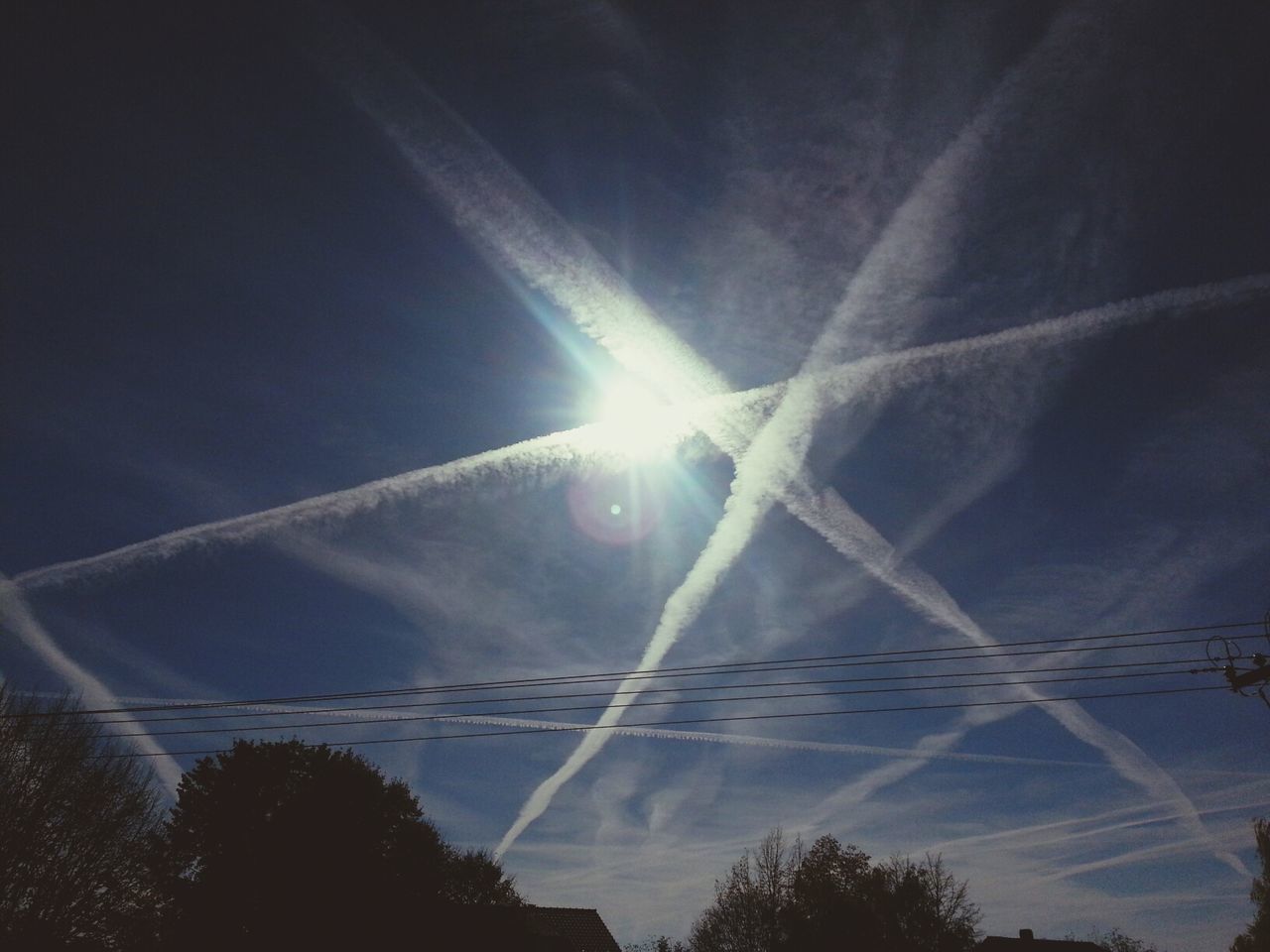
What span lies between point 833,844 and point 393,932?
3458 centimetres

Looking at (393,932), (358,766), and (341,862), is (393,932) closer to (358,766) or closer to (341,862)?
(341,862)

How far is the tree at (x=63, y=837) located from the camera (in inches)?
960

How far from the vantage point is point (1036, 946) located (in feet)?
217

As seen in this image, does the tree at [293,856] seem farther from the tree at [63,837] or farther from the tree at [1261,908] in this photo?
the tree at [1261,908]

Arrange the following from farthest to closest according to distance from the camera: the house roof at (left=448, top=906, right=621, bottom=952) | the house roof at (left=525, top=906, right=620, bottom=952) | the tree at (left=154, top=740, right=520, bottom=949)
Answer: the house roof at (left=525, top=906, right=620, bottom=952) < the house roof at (left=448, top=906, right=621, bottom=952) < the tree at (left=154, top=740, right=520, bottom=949)

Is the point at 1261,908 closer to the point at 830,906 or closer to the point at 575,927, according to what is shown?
the point at 830,906

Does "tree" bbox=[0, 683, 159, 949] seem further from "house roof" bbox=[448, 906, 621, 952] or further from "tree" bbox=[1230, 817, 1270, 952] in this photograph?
"tree" bbox=[1230, 817, 1270, 952]

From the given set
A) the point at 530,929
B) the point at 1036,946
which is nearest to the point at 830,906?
the point at 530,929

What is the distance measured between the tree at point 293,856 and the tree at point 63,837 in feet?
19.7

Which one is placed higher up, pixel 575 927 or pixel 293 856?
pixel 293 856

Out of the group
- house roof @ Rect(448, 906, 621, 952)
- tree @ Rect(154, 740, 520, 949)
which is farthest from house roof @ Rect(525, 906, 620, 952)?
tree @ Rect(154, 740, 520, 949)

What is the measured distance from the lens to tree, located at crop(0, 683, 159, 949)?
80.0ft

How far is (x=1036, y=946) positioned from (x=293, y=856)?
67.2 meters

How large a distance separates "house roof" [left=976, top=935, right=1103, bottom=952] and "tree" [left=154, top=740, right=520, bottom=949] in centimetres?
5452
